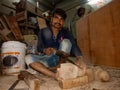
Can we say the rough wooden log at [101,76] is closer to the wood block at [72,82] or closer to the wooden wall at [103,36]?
the wood block at [72,82]

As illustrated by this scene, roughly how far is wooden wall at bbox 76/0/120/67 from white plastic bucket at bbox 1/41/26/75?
97 centimetres

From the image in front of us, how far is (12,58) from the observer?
1.68m

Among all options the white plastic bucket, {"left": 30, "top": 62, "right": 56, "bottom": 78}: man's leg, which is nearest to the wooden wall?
{"left": 30, "top": 62, "right": 56, "bottom": 78}: man's leg

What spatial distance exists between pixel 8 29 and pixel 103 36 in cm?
177

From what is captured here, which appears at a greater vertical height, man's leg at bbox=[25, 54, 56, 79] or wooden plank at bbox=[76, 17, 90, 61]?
wooden plank at bbox=[76, 17, 90, 61]

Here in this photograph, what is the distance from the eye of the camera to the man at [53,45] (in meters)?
1.46

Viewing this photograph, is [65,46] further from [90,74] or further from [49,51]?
[90,74]

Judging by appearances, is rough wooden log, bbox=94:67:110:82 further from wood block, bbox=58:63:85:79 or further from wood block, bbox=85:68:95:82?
wood block, bbox=58:63:85:79

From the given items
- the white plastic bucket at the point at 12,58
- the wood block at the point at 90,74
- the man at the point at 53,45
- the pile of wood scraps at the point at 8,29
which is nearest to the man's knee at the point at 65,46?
the man at the point at 53,45

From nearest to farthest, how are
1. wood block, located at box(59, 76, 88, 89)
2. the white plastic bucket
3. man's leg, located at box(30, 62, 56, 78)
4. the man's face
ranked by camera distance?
wood block, located at box(59, 76, 88, 89) → man's leg, located at box(30, 62, 56, 78) → the man's face → the white plastic bucket

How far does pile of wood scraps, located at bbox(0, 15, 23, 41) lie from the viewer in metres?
2.45

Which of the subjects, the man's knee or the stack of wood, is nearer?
the stack of wood

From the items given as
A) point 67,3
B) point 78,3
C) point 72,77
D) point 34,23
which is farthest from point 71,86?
point 67,3

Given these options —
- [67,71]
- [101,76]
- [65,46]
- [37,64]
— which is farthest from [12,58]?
[101,76]
